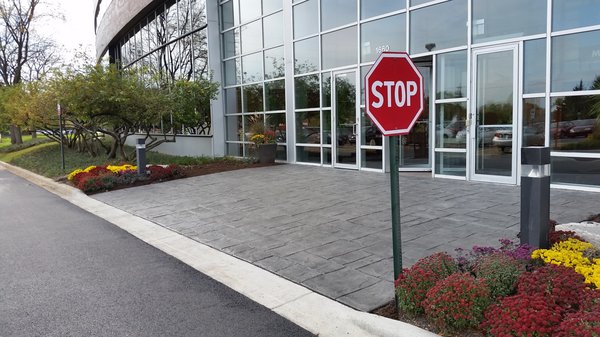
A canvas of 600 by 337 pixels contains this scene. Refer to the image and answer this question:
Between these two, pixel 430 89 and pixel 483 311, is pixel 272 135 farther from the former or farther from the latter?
pixel 483 311

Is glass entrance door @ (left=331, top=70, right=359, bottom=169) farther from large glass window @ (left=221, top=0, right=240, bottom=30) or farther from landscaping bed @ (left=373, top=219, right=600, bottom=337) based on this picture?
landscaping bed @ (left=373, top=219, right=600, bottom=337)

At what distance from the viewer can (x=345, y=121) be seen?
1291cm

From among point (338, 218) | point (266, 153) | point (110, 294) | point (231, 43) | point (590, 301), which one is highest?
point (231, 43)

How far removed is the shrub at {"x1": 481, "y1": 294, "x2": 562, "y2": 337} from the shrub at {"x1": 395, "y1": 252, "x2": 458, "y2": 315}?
50cm

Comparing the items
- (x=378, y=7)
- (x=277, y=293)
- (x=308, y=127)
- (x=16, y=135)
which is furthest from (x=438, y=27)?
(x=16, y=135)

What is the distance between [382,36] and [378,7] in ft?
2.54

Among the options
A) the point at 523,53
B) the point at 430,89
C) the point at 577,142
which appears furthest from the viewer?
the point at 430,89

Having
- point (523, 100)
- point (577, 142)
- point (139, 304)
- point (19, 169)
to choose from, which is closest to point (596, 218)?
point (577, 142)

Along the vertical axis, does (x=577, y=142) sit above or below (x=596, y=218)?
above

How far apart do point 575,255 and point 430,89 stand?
26.5 ft

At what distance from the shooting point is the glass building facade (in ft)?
26.9

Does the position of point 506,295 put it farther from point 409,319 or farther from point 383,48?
point 383,48

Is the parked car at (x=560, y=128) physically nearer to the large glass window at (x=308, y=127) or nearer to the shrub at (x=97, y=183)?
the large glass window at (x=308, y=127)

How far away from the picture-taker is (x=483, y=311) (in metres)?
3.22
